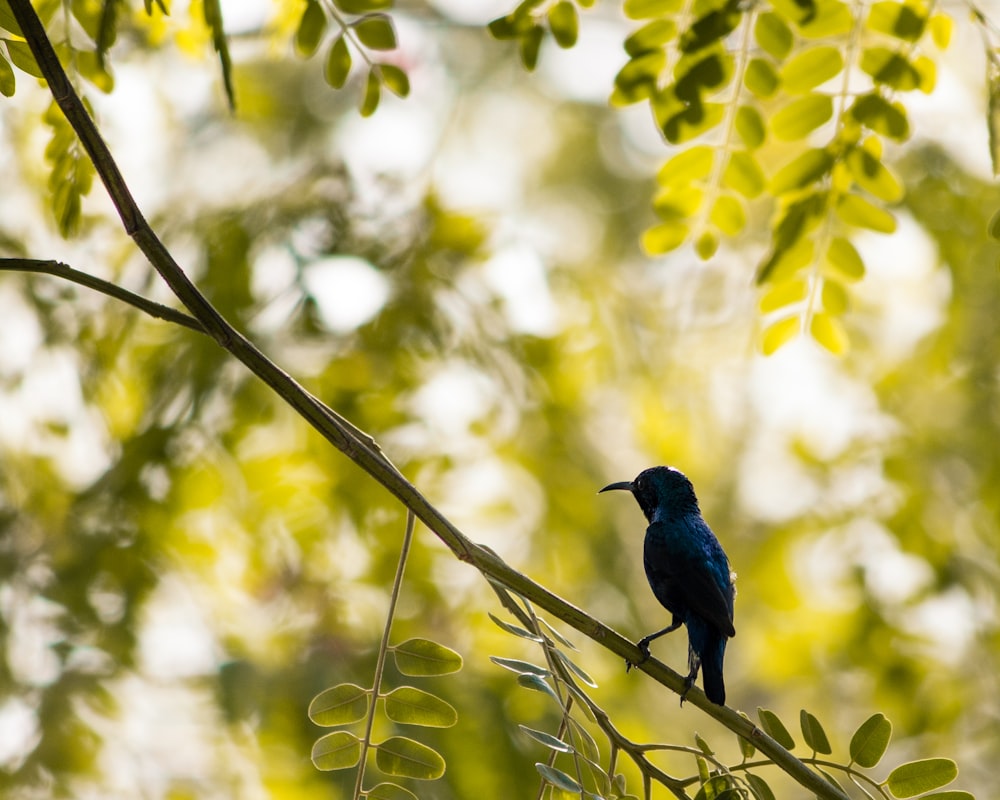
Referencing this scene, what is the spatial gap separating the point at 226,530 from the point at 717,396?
12.4ft

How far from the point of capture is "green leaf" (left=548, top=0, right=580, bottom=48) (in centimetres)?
280

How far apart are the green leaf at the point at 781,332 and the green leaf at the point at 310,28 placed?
156 centimetres

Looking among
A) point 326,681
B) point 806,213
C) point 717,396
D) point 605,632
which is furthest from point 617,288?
point 605,632

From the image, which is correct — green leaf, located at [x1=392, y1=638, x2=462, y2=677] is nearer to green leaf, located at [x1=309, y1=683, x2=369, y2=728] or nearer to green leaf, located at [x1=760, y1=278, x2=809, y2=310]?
green leaf, located at [x1=309, y1=683, x2=369, y2=728]

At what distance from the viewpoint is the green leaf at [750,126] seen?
9.98 ft

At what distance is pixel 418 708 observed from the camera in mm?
2227

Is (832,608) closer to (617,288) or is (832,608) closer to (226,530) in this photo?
(617,288)

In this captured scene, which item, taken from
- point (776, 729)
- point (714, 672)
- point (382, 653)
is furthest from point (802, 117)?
point (382, 653)

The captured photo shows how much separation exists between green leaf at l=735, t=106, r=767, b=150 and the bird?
1.20 m

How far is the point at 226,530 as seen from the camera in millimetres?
5523

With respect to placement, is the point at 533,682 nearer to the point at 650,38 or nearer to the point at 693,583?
the point at 693,583

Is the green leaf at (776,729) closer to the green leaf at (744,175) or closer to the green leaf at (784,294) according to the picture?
the green leaf at (784,294)

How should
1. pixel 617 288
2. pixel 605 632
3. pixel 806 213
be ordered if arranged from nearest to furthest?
pixel 605 632 < pixel 806 213 < pixel 617 288

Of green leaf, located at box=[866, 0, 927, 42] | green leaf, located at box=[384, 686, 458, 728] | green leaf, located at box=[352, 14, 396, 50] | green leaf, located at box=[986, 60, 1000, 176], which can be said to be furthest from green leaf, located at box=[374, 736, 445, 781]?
green leaf, located at box=[866, 0, 927, 42]
